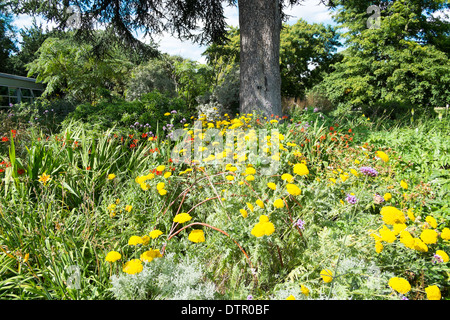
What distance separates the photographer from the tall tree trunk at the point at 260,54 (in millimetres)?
5816

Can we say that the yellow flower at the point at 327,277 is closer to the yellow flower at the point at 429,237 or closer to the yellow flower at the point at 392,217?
the yellow flower at the point at 392,217

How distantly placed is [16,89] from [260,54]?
64.0 ft

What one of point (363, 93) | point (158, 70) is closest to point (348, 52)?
point (363, 93)

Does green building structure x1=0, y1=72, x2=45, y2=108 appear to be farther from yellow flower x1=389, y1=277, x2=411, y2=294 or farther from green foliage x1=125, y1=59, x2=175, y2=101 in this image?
yellow flower x1=389, y1=277, x2=411, y2=294

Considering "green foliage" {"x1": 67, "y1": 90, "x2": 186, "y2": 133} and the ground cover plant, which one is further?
"green foliage" {"x1": 67, "y1": 90, "x2": 186, "y2": 133}

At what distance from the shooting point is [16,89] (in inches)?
719

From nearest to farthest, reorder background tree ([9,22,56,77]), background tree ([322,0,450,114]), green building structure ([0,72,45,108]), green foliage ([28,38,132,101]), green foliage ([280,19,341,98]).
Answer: green foliage ([28,38,132,101]) < background tree ([322,0,450,114]) < green building structure ([0,72,45,108]) < green foliage ([280,19,341,98]) < background tree ([9,22,56,77])

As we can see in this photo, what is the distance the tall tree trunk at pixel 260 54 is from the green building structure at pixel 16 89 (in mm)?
16611

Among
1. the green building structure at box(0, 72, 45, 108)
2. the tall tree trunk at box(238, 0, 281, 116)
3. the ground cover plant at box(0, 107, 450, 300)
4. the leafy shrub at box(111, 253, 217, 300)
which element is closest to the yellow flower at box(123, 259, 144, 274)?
the ground cover plant at box(0, 107, 450, 300)

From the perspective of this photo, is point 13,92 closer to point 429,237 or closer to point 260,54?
point 260,54

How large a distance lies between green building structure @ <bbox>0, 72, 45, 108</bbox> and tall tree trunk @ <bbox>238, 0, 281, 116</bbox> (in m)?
16.6

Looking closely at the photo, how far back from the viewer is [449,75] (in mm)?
15633

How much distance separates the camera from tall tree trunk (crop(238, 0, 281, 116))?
19.1 ft

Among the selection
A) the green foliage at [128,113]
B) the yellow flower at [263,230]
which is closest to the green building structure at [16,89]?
the green foliage at [128,113]
